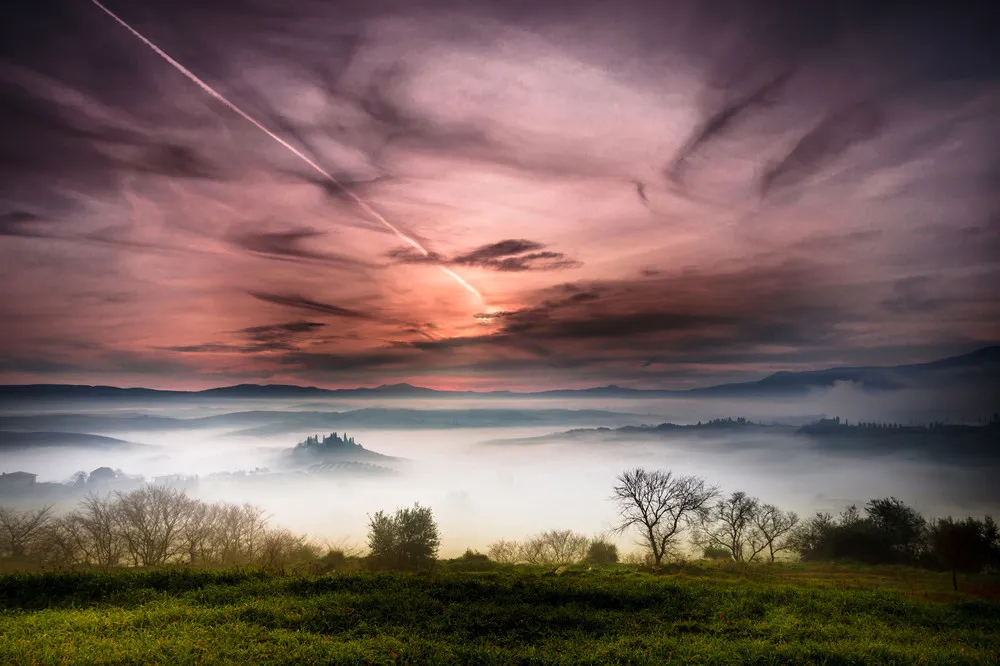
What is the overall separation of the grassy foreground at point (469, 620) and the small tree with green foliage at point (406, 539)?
15.3 m

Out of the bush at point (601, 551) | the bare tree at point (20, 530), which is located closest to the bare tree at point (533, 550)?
the bush at point (601, 551)

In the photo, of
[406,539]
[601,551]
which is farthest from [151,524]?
[601,551]

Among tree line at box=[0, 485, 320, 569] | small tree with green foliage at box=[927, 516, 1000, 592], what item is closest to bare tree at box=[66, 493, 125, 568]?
tree line at box=[0, 485, 320, 569]

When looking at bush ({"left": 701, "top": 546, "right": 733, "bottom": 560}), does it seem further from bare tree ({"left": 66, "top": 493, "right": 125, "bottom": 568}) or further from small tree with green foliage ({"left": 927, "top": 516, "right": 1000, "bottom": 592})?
bare tree ({"left": 66, "top": 493, "right": 125, "bottom": 568})

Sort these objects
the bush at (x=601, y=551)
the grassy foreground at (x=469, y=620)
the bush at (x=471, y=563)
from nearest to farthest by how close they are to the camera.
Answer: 1. the grassy foreground at (x=469, y=620)
2. the bush at (x=471, y=563)
3. the bush at (x=601, y=551)

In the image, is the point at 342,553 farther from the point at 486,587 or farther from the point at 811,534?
the point at 811,534

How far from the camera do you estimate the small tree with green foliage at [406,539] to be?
125ft

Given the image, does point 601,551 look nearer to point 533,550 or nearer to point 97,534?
point 533,550

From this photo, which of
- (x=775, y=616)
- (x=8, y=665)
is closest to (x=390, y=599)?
(x=8, y=665)

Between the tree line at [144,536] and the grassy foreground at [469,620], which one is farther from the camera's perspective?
the tree line at [144,536]

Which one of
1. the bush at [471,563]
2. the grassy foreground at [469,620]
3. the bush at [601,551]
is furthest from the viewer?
the bush at [601,551]

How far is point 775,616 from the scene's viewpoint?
64.3 feet

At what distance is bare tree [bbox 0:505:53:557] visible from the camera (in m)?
35.5

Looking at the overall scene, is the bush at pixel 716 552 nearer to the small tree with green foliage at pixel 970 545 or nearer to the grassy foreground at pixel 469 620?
the small tree with green foliage at pixel 970 545
